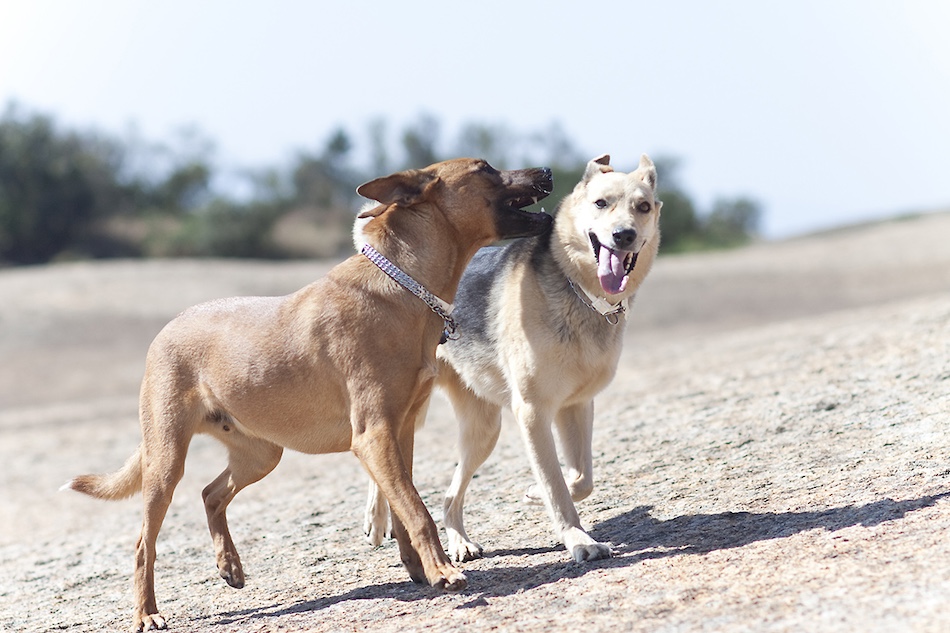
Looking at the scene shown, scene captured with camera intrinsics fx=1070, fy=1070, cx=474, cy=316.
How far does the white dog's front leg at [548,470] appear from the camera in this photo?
5.67 m

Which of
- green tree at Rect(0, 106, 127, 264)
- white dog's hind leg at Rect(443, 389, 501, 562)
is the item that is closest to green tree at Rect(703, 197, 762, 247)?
green tree at Rect(0, 106, 127, 264)

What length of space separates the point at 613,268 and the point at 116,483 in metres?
3.08

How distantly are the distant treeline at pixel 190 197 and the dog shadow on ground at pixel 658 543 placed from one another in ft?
110

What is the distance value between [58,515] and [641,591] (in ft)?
27.2

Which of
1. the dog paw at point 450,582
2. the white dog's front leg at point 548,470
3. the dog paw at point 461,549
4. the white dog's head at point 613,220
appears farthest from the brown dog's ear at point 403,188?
the dog paw at point 461,549

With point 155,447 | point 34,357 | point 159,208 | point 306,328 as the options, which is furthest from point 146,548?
point 159,208

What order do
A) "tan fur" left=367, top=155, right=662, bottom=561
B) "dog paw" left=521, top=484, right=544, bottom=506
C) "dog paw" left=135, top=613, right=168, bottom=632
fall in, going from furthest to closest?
"dog paw" left=521, top=484, right=544, bottom=506 < "tan fur" left=367, top=155, right=662, bottom=561 < "dog paw" left=135, top=613, right=168, bottom=632

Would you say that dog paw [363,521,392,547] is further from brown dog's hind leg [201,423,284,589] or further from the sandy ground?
brown dog's hind leg [201,423,284,589]

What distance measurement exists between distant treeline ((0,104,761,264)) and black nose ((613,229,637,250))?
3357cm

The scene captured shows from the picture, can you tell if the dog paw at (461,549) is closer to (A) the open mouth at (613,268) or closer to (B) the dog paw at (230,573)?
(B) the dog paw at (230,573)

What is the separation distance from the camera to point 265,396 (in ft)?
18.4

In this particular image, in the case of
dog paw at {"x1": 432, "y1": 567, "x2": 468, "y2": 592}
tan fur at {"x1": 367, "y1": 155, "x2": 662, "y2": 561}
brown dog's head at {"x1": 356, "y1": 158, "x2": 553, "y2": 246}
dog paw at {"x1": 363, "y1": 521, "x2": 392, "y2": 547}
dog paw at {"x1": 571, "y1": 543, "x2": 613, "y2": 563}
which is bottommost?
dog paw at {"x1": 363, "y1": 521, "x2": 392, "y2": 547}

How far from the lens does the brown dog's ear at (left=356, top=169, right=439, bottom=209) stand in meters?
5.44

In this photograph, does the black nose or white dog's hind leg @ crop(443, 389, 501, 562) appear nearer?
the black nose
